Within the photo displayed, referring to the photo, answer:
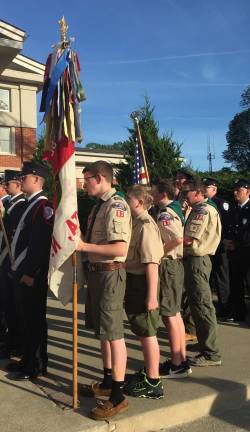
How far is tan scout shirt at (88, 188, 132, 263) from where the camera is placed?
378 centimetres

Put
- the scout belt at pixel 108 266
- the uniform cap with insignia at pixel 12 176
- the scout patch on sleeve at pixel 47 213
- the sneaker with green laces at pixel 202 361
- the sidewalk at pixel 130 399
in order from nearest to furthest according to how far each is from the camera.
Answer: the sidewalk at pixel 130 399 < the scout belt at pixel 108 266 < the scout patch on sleeve at pixel 47 213 < the sneaker with green laces at pixel 202 361 < the uniform cap with insignia at pixel 12 176

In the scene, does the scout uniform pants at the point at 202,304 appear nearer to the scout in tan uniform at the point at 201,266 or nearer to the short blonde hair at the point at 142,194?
the scout in tan uniform at the point at 201,266

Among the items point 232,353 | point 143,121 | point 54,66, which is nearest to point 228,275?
point 232,353

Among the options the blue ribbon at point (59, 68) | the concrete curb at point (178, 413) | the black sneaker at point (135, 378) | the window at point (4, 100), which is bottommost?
the concrete curb at point (178, 413)

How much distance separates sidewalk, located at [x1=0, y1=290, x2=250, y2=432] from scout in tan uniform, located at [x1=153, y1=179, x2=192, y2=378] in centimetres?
20

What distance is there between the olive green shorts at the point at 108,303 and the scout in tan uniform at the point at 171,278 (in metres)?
0.92

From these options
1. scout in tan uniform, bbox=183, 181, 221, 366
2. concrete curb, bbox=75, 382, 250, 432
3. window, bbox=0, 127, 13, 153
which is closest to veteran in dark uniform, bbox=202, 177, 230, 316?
scout in tan uniform, bbox=183, 181, 221, 366

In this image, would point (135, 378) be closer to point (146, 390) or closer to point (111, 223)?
point (146, 390)

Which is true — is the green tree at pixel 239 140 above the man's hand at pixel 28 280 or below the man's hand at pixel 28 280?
above

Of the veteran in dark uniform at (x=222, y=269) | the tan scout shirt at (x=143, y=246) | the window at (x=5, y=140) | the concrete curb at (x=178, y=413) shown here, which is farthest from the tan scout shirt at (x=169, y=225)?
the window at (x=5, y=140)

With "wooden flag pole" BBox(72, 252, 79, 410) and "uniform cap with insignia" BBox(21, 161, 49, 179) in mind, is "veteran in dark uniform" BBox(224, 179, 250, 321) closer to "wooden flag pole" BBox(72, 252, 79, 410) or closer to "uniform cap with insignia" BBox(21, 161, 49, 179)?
"uniform cap with insignia" BBox(21, 161, 49, 179)

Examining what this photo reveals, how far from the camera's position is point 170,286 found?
4820mm

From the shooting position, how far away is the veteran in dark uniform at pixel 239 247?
23.3 ft

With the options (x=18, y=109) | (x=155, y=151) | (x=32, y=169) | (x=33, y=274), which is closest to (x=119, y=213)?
(x=33, y=274)
